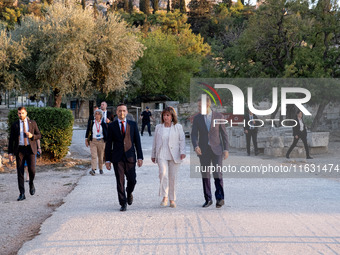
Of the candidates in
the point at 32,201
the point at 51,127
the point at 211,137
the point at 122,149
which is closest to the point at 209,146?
the point at 211,137

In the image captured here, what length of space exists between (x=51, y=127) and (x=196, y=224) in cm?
955

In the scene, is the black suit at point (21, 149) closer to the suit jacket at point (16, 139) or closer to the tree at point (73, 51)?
the suit jacket at point (16, 139)

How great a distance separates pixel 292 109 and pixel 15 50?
1315 centimetres

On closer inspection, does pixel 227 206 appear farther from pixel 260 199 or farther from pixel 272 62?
pixel 272 62

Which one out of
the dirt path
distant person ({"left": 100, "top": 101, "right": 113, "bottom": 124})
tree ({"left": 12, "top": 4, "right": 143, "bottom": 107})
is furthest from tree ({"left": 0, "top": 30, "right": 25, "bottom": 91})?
distant person ({"left": 100, "top": 101, "right": 113, "bottom": 124})

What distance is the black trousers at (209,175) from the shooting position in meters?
7.75

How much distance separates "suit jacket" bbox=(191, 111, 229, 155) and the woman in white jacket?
0.93 feet

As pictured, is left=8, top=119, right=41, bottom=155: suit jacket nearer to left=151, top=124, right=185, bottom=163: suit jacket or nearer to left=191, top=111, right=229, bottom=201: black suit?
left=151, top=124, right=185, bottom=163: suit jacket

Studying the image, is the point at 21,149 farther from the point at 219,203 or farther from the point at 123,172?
the point at 219,203

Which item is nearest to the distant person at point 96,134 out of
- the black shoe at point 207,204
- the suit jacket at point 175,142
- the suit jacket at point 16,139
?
the suit jacket at point 16,139

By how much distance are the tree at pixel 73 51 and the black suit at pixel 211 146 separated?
589 inches

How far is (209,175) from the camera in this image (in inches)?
308

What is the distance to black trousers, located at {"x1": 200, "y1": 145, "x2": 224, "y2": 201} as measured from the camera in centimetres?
775

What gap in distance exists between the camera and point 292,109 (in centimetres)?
2247
